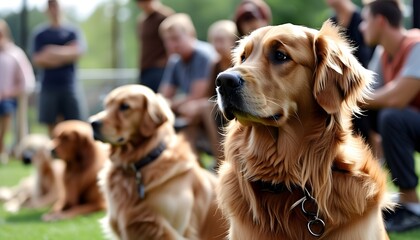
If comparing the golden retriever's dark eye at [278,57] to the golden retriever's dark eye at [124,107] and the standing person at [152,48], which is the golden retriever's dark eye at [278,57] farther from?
the standing person at [152,48]

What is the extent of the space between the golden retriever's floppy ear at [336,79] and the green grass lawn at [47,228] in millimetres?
2310

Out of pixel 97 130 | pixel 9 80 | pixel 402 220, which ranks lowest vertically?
pixel 9 80

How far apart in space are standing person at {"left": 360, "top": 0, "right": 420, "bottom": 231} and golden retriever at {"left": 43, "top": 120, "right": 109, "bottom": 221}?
2.94 meters

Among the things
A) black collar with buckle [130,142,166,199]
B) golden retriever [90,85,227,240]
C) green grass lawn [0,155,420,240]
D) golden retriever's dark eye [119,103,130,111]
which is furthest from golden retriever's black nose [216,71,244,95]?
green grass lawn [0,155,420,240]

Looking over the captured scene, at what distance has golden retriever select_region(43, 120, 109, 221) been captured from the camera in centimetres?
695

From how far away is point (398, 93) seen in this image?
5.15 m

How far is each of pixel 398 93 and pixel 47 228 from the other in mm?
3286

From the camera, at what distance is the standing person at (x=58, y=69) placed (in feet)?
32.8

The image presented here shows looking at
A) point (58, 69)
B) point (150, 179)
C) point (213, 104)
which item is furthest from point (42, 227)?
point (58, 69)

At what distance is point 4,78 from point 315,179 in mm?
10489

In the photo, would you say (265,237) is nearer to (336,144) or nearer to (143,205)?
(336,144)

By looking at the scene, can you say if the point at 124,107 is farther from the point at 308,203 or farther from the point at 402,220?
the point at 308,203

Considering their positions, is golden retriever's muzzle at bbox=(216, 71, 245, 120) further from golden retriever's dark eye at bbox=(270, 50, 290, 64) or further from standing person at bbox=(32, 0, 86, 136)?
standing person at bbox=(32, 0, 86, 136)

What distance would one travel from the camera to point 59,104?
10.1 metres
